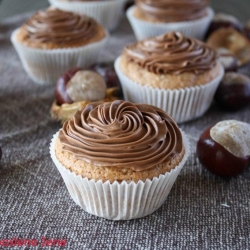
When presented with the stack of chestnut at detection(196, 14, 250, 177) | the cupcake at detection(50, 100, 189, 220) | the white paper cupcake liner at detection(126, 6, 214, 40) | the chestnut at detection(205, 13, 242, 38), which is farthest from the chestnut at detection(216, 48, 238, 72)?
the cupcake at detection(50, 100, 189, 220)

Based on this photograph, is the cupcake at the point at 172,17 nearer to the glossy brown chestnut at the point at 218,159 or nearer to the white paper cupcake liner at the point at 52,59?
the white paper cupcake liner at the point at 52,59

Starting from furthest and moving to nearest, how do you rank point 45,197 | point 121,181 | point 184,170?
point 184,170
point 45,197
point 121,181

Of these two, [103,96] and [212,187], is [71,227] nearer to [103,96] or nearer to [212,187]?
[212,187]

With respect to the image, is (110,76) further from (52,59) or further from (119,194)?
(119,194)

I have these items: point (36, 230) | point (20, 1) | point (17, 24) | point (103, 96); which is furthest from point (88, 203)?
Result: point (20, 1)

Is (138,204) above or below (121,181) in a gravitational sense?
below

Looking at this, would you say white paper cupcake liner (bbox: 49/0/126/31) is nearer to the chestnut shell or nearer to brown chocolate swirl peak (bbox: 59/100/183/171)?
the chestnut shell
